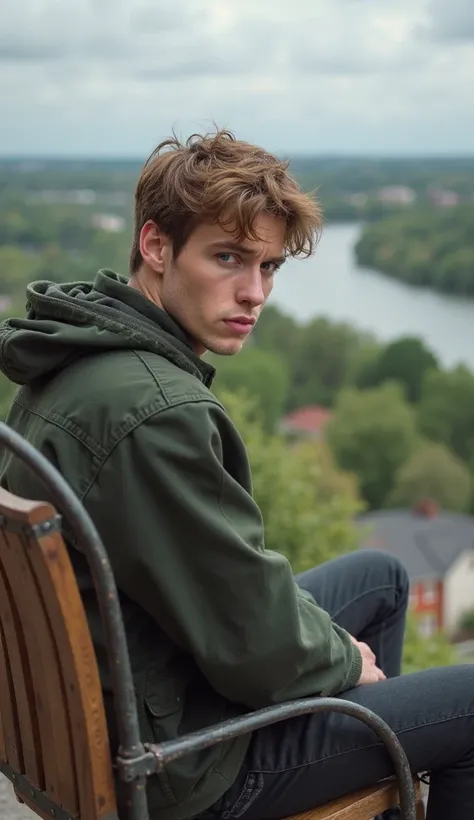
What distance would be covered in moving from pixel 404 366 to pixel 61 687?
177ft

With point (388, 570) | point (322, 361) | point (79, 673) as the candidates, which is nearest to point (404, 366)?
point (322, 361)

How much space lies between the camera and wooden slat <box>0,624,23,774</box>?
179cm

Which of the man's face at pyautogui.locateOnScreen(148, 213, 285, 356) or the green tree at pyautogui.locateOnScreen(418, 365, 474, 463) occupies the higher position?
the man's face at pyautogui.locateOnScreen(148, 213, 285, 356)

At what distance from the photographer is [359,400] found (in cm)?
4784

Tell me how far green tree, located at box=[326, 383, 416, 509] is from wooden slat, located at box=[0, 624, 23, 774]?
148ft

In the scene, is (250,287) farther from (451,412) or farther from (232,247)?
(451,412)

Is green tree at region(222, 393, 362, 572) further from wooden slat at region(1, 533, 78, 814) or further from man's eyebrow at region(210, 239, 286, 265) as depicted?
wooden slat at region(1, 533, 78, 814)

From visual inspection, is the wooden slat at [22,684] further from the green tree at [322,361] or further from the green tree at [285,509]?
the green tree at [322,361]

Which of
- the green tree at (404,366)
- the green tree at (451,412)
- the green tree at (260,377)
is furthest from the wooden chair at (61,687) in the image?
the green tree at (404,366)

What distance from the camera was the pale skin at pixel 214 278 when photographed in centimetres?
191

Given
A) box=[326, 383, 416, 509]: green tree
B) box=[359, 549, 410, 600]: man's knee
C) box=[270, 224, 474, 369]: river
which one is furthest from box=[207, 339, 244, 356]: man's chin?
box=[270, 224, 474, 369]: river

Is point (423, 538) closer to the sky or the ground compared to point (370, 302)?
closer to the ground

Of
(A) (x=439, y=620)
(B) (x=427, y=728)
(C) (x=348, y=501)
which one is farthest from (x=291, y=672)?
(A) (x=439, y=620)

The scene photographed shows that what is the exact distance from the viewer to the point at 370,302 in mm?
80062
